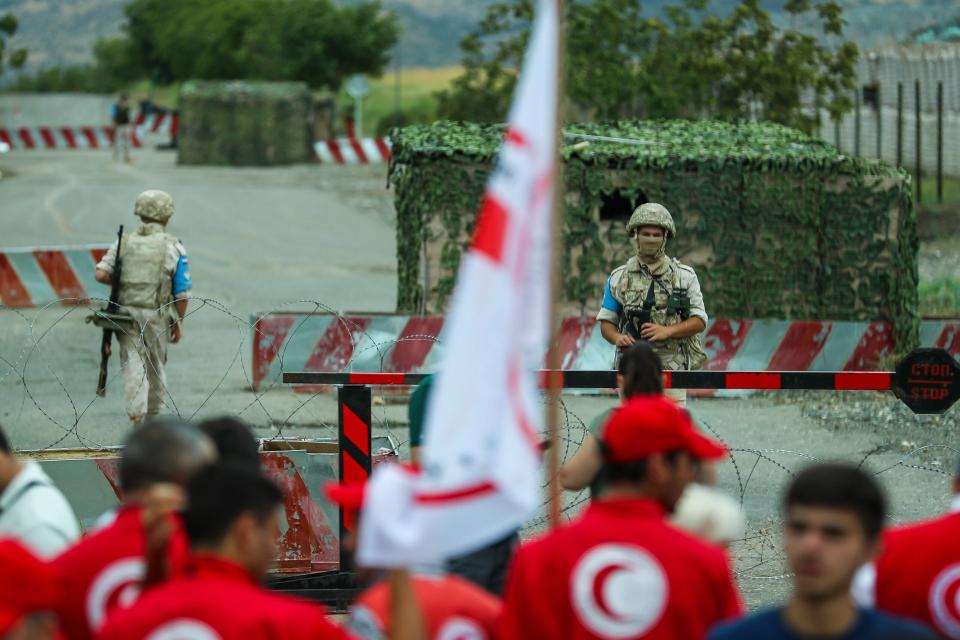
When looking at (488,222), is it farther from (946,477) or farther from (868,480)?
(946,477)

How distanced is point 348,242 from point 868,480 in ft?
65.8

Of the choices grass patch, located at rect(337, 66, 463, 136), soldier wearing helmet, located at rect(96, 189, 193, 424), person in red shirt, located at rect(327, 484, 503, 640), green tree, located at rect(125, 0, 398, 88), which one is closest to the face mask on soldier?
soldier wearing helmet, located at rect(96, 189, 193, 424)

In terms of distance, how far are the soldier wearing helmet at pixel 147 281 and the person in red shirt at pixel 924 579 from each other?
7295 mm

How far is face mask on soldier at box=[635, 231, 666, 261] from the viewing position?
8.69 meters

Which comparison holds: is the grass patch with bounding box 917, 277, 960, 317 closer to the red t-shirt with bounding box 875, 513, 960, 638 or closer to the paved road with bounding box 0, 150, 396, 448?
the paved road with bounding box 0, 150, 396, 448

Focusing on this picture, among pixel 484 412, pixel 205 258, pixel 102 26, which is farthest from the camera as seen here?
pixel 102 26

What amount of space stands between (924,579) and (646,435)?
2.60ft

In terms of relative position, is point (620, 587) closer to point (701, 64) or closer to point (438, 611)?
point (438, 611)

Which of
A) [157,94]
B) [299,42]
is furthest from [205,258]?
[157,94]

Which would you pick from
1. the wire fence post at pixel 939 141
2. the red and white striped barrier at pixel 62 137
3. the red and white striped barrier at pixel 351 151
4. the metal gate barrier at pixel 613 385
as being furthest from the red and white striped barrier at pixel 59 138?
the metal gate barrier at pixel 613 385

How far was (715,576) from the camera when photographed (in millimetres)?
3812

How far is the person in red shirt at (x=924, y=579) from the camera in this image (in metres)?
3.96

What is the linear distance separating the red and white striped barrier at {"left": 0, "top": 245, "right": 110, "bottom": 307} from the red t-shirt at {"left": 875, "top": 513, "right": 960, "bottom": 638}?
13.5 meters

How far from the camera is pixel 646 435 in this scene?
4.08 meters
